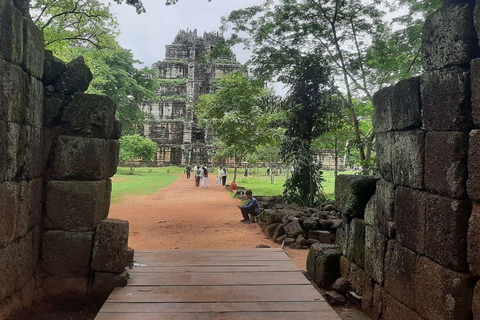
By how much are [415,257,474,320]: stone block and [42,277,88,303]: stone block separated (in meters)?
3.62

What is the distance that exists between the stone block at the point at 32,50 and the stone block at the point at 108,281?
94.4 inches

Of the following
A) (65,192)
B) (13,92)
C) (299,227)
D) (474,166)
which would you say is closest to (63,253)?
(65,192)

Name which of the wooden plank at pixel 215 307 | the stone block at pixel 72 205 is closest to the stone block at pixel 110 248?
the stone block at pixel 72 205

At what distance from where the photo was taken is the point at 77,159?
4.10 meters

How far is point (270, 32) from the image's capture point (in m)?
12.6

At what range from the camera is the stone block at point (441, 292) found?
251 cm

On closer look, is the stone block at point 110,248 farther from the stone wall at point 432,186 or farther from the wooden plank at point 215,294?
the stone wall at point 432,186

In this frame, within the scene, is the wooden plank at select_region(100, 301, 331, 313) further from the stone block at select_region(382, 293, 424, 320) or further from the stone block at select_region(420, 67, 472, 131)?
the stone block at select_region(420, 67, 472, 131)

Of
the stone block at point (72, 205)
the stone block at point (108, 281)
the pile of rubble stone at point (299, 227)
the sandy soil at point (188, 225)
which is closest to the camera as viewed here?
the stone block at point (108, 281)

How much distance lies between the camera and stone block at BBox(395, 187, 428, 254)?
9.78 ft

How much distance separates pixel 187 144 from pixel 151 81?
1356cm

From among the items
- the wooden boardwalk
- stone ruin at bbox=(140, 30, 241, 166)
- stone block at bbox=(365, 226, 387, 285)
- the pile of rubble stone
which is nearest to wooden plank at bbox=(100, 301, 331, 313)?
the wooden boardwalk

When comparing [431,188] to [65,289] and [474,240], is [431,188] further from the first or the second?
[65,289]

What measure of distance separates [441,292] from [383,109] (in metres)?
2.00
